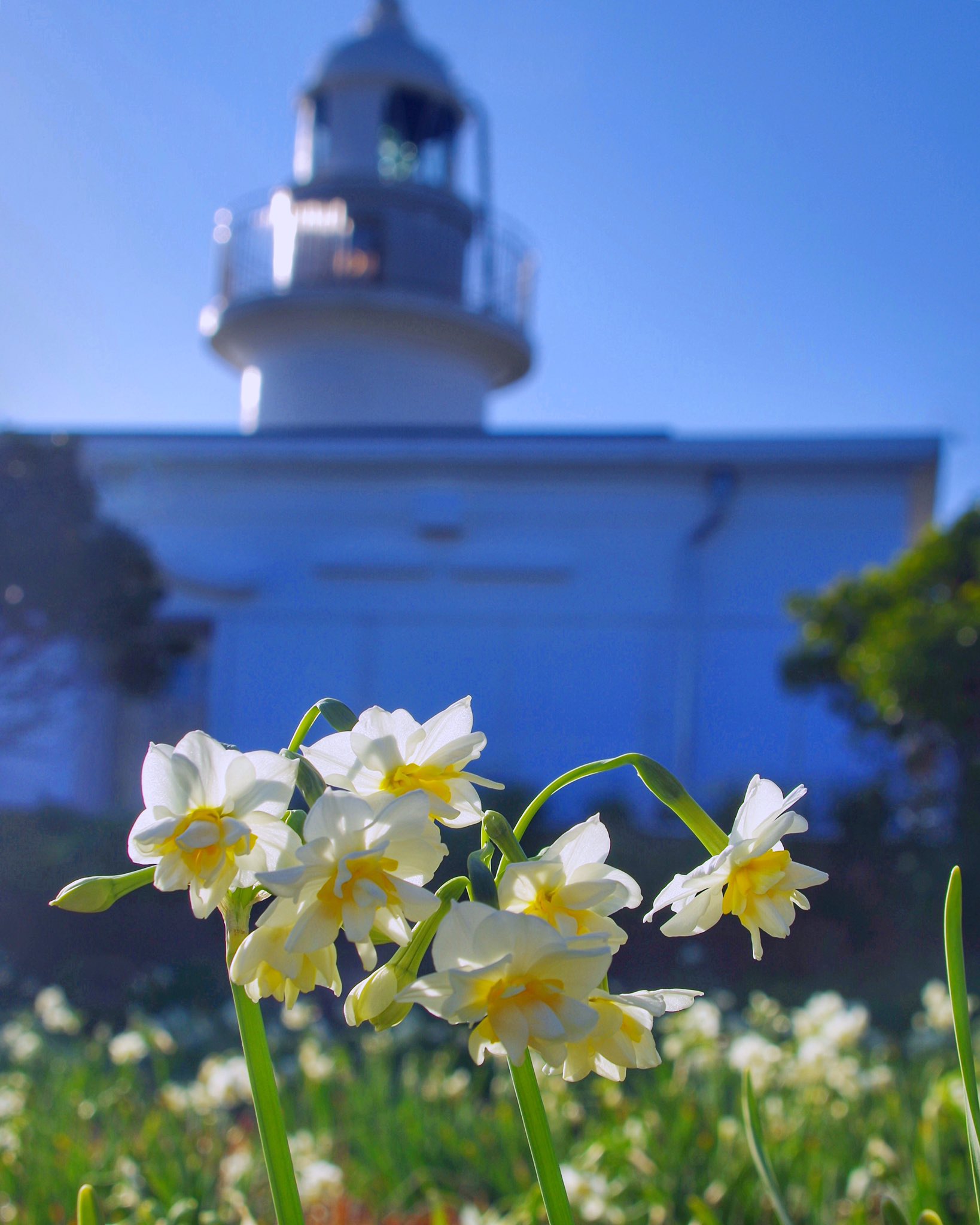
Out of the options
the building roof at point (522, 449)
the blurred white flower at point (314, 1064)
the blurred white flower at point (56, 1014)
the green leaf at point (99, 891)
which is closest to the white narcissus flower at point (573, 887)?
the green leaf at point (99, 891)

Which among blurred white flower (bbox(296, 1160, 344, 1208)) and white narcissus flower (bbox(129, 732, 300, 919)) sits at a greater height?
white narcissus flower (bbox(129, 732, 300, 919))

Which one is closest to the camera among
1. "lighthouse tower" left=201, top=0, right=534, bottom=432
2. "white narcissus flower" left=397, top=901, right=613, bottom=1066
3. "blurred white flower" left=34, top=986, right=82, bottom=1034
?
"white narcissus flower" left=397, top=901, right=613, bottom=1066

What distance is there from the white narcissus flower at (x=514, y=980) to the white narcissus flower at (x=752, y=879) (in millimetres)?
77

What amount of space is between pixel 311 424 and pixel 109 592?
14.6 ft

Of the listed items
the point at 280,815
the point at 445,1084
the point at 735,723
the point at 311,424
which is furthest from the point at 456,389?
the point at 280,815

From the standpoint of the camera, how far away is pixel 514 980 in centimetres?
60

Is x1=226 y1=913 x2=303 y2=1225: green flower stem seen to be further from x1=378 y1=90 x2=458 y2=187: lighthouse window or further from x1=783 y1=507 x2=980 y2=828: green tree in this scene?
x1=378 y1=90 x2=458 y2=187: lighthouse window

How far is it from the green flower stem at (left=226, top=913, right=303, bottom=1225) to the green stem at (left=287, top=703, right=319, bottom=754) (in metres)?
0.11

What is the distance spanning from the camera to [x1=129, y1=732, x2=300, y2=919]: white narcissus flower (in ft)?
2.07

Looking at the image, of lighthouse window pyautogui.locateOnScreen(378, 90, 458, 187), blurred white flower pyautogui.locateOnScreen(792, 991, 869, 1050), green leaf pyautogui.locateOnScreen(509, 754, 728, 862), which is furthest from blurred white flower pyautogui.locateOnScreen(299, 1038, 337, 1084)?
lighthouse window pyautogui.locateOnScreen(378, 90, 458, 187)

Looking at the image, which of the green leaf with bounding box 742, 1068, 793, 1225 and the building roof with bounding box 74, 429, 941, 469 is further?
the building roof with bounding box 74, 429, 941, 469

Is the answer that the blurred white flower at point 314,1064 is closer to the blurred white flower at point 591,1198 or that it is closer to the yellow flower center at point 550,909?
the blurred white flower at point 591,1198

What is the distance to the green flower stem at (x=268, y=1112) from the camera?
2.32ft

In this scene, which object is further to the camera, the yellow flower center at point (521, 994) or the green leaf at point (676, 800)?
the green leaf at point (676, 800)
